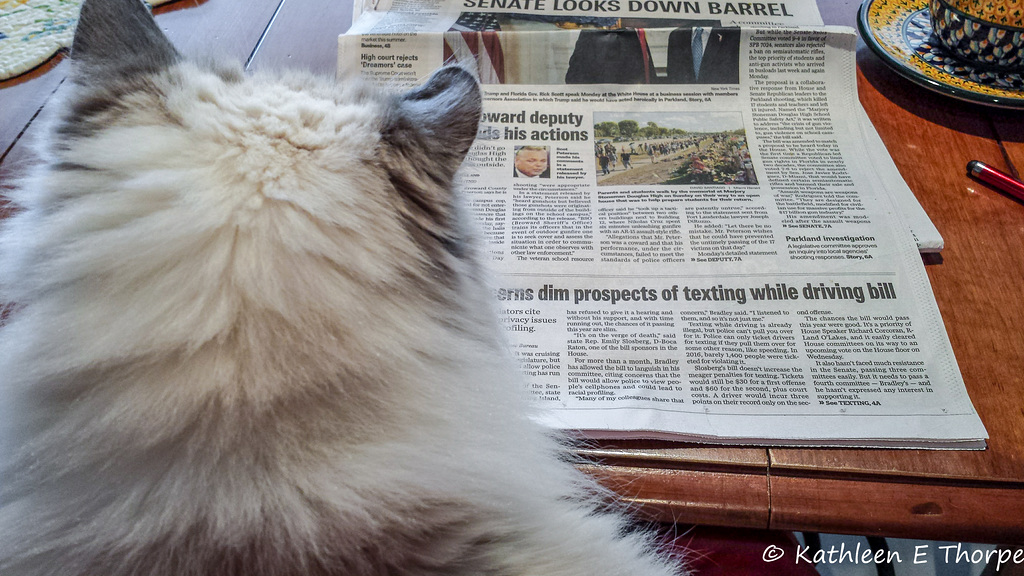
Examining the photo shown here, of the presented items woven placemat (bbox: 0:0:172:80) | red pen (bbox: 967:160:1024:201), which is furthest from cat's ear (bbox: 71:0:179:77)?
red pen (bbox: 967:160:1024:201)

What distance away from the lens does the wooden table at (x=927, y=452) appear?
544mm

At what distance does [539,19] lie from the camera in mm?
1016

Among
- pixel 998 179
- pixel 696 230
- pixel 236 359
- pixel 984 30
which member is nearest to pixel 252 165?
pixel 236 359

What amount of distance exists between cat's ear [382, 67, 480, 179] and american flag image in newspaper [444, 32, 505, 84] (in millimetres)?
445

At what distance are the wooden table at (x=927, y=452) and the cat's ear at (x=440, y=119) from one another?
202 mm

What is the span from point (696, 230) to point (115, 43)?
65 cm

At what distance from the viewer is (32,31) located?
1.01 meters

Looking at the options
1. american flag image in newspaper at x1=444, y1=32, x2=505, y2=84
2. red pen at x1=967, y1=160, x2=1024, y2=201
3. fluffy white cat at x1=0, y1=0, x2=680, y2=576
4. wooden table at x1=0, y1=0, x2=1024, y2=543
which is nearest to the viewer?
fluffy white cat at x1=0, y1=0, x2=680, y2=576

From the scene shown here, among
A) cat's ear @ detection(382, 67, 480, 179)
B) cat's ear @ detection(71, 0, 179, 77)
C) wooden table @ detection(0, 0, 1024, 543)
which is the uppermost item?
cat's ear @ detection(71, 0, 179, 77)

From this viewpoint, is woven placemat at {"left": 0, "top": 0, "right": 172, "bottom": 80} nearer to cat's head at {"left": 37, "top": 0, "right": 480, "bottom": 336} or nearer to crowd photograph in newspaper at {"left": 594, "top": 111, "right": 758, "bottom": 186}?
cat's head at {"left": 37, "top": 0, "right": 480, "bottom": 336}

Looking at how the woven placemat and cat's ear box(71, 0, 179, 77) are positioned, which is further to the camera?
the woven placemat

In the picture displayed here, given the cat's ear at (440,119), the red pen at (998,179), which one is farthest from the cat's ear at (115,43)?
the red pen at (998,179)

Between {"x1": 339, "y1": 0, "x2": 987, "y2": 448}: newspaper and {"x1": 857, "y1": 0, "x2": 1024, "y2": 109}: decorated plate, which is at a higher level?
{"x1": 857, "y1": 0, "x2": 1024, "y2": 109}: decorated plate

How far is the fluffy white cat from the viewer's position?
38 centimetres
